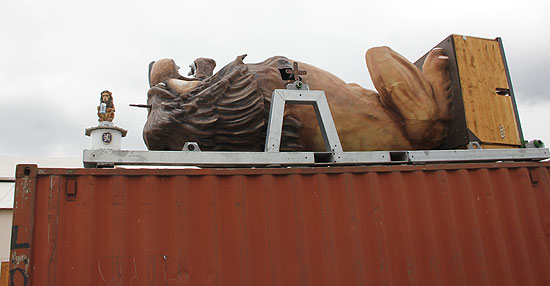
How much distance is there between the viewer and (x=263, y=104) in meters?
3.82

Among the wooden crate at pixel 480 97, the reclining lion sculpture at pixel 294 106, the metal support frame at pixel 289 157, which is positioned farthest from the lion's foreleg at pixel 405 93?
the metal support frame at pixel 289 157

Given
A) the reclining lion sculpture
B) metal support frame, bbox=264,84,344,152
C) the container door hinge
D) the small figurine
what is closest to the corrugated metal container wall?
the container door hinge

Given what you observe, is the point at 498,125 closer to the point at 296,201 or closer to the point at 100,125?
the point at 296,201

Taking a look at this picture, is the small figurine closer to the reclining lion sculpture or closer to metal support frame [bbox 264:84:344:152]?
the reclining lion sculpture

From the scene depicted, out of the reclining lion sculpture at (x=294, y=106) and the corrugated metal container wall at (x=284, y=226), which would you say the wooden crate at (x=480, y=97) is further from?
the corrugated metal container wall at (x=284, y=226)

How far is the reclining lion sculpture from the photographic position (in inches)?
147

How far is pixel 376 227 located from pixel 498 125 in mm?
2056

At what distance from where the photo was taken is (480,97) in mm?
4242

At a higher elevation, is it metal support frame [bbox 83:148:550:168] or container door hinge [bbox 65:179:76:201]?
metal support frame [bbox 83:148:550:168]

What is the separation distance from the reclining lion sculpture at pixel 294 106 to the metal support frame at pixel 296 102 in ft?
1.15

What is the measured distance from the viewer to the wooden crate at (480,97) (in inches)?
164

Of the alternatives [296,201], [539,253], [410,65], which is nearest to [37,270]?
[296,201]

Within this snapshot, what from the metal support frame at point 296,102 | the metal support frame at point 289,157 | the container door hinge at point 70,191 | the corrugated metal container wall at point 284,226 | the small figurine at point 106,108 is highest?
the small figurine at point 106,108

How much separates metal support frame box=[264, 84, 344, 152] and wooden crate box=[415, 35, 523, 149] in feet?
5.32
